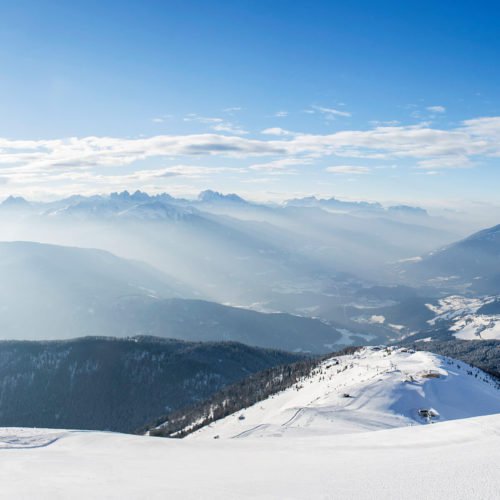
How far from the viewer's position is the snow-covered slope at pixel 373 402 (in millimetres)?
43969

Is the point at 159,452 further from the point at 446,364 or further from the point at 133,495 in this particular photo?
the point at 446,364

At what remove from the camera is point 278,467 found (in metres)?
16.4

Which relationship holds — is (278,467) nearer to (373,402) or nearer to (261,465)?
(261,465)

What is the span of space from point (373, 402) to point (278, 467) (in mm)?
40034

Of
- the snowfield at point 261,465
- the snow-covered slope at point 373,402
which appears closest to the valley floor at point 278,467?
the snowfield at point 261,465

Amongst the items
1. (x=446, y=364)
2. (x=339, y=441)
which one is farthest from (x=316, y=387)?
(x=339, y=441)

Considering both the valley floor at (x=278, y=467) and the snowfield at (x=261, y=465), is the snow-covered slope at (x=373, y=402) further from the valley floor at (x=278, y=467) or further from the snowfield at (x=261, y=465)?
the valley floor at (x=278, y=467)

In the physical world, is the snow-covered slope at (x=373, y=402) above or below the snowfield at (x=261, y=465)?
below

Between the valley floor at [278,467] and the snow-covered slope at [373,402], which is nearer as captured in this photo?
the valley floor at [278,467]

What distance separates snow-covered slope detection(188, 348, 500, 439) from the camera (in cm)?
4397

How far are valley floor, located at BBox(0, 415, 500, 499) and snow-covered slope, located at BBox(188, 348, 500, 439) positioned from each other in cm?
1602

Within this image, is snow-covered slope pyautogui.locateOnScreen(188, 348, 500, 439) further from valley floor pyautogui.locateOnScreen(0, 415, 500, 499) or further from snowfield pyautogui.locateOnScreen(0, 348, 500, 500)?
valley floor pyautogui.locateOnScreen(0, 415, 500, 499)

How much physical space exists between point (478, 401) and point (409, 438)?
40.9 meters

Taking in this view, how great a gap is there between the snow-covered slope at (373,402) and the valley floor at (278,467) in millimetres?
16024
